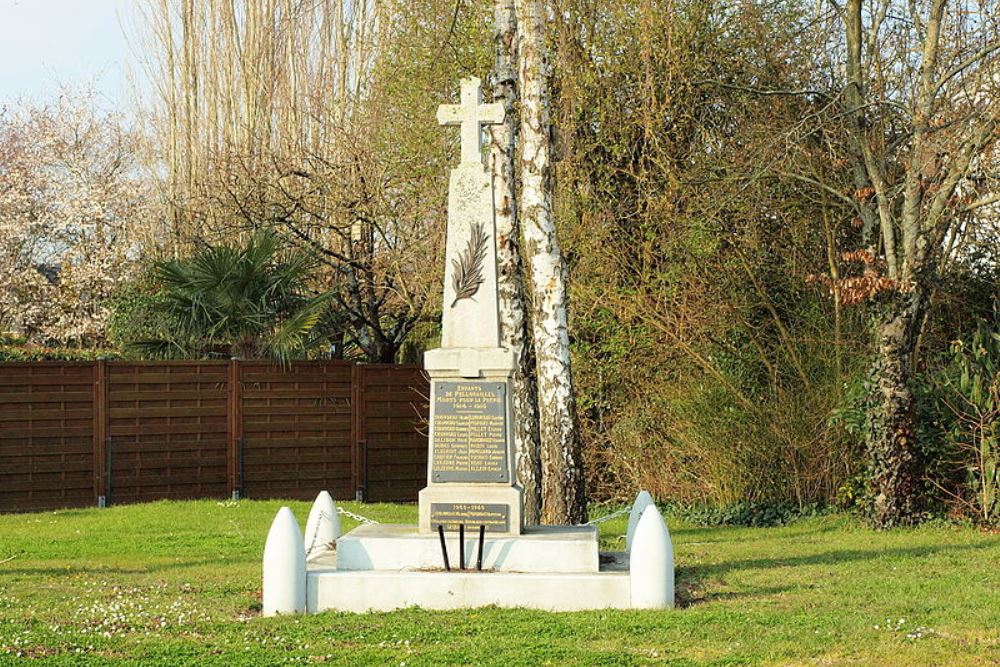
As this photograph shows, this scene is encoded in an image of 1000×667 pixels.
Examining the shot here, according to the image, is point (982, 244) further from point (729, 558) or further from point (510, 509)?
point (510, 509)

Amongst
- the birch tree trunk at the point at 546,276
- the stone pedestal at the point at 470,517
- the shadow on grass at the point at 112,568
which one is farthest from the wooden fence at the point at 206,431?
the stone pedestal at the point at 470,517

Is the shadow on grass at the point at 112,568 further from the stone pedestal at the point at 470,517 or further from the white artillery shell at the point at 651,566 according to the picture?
the white artillery shell at the point at 651,566

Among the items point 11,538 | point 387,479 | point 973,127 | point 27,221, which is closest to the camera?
point 973,127

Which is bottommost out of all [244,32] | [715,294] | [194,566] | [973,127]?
[194,566]

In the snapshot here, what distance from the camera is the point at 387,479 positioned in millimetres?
19891

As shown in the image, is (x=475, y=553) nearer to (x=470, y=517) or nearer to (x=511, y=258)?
(x=470, y=517)

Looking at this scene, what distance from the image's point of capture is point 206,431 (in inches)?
735

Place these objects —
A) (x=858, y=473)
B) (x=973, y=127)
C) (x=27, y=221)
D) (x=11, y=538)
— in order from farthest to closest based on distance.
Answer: (x=27, y=221) → (x=858, y=473) → (x=11, y=538) → (x=973, y=127)

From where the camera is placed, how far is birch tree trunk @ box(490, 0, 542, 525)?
12344 millimetres

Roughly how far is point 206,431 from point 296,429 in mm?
1406

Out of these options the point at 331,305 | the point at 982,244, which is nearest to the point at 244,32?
the point at 331,305

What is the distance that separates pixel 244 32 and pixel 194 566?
19992 millimetres

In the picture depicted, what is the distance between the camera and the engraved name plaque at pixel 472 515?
9453mm

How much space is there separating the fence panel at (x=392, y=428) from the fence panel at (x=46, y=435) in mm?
4230
